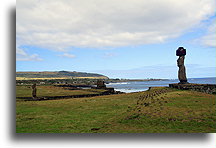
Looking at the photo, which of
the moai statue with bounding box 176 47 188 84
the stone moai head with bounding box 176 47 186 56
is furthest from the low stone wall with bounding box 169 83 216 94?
the stone moai head with bounding box 176 47 186 56

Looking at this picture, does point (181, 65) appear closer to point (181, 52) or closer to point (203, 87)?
point (181, 52)

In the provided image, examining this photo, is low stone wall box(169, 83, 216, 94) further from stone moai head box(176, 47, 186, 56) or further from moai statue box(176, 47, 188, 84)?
stone moai head box(176, 47, 186, 56)

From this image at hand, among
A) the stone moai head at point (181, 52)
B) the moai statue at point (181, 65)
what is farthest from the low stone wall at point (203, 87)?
the stone moai head at point (181, 52)

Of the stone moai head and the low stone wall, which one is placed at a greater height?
the stone moai head

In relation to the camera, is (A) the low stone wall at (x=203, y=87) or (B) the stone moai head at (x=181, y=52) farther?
(B) the stone moai head at (x=181, y=52)

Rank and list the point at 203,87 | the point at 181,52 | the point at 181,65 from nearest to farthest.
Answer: the point at 203,87
the point at 181,52
the point at 181,65

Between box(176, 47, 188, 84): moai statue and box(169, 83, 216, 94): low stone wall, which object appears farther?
box(176, 47, 188, 84): moai statue

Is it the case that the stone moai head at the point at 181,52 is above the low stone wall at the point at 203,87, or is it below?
above

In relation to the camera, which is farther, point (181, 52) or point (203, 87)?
point (181, 52)

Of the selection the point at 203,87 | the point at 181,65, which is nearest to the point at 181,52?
the point at 181,65

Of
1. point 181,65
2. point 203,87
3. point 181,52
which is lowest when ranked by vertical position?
point 203,87

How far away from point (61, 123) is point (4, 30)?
6662mm

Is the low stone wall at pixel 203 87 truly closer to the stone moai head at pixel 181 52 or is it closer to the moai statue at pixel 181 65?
the moai statue at pixel 181 65

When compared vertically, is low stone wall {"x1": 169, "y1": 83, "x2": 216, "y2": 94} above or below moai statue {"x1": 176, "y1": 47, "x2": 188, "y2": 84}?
below
